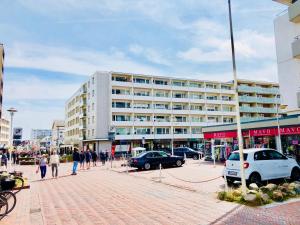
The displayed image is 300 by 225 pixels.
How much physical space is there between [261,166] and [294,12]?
39.3ft

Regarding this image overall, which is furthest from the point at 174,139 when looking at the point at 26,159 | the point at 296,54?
the point at 296,54

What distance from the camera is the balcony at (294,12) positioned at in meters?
17.9

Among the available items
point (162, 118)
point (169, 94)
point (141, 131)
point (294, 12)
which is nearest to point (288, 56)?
point (294, 12)

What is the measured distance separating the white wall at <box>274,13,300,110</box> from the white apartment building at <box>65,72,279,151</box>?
95.9 feet

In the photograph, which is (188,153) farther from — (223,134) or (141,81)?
(141,81)

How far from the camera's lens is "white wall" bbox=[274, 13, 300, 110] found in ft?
63.3

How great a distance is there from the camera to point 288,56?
65.1ft

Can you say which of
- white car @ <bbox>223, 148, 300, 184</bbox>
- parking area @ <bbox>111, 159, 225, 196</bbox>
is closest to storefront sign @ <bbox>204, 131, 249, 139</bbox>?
parking area @ <bbox>111, 159, 225, 196</bbox>

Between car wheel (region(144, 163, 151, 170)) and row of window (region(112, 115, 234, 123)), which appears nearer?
car wheel (region(144, 163, 151, 170))

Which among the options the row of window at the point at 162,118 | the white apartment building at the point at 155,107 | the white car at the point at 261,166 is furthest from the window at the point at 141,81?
the white car at the point at 261,166

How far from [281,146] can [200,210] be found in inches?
773

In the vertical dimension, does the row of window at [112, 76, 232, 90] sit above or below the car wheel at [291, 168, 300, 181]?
above

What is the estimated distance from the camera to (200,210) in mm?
8172

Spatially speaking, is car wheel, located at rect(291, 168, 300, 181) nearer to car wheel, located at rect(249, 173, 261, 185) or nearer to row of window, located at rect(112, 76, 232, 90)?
car wheel, located at rect(249, 173, 261, 185)
